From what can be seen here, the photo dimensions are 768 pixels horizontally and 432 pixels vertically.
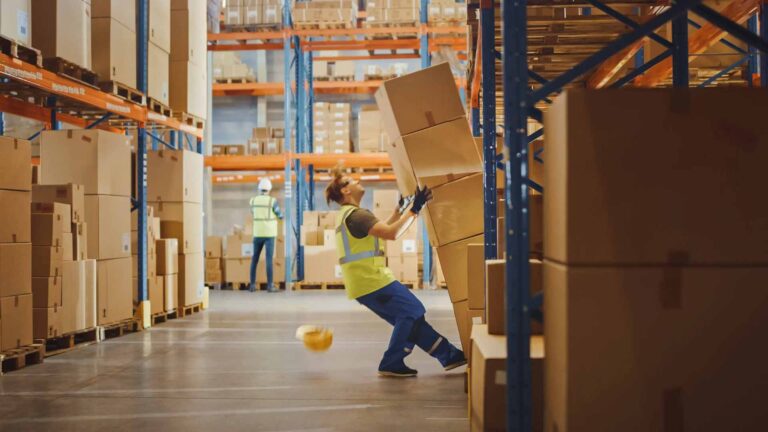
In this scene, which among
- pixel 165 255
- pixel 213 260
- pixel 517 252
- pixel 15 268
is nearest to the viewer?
pixel 517 252

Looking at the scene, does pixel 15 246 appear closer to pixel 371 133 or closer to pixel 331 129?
pixel 371 133

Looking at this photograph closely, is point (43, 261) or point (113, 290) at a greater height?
point (43, 261)

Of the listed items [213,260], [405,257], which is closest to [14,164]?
[405,257]

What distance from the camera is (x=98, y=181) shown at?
309 inches

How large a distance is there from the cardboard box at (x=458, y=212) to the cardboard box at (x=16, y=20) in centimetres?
372

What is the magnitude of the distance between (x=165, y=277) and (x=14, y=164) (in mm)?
3569

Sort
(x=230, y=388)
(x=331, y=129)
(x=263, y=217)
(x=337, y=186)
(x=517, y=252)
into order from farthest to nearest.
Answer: (x=331, y=129) < (x=263, y=217) < (x=337, y=186) < (x=230, y=388) < (x=517, y=252)

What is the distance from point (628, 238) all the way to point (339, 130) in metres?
13.1

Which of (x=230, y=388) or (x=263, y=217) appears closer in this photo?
(x=230, y=388)

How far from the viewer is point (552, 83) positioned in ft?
9.29

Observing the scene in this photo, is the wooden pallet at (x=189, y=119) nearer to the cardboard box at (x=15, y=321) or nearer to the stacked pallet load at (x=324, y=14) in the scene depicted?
the cardboard box at (x=15, y=321)

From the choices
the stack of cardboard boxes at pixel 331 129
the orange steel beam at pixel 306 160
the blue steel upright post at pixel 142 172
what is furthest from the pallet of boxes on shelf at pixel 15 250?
the stack of cardboard boxes at pixel 331 129

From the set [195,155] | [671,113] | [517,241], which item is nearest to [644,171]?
[671,113]

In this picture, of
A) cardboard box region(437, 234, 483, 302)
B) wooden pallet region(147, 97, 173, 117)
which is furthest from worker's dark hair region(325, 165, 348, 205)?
wooden pallet region(147, 97, 173, 117)
